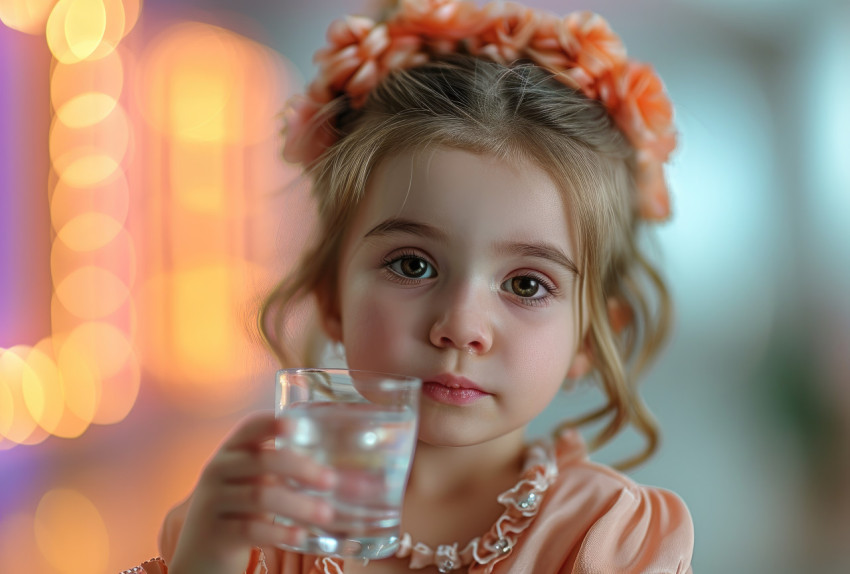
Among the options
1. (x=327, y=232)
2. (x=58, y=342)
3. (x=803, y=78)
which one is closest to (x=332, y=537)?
(x=327, y=232)

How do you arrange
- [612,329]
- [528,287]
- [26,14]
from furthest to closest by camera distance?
1. [26,14]
2. [612,329]
3. [528,287]

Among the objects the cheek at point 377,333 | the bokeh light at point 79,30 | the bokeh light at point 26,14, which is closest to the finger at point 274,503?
the cheek at point 377,333

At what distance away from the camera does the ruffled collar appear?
1.13 metres

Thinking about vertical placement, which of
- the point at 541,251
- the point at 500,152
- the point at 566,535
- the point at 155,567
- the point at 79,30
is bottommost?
the point at 155,567

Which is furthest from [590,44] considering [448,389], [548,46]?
[448,389]

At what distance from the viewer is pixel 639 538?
1.10 meters

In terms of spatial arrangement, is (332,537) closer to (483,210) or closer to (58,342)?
(483,210)

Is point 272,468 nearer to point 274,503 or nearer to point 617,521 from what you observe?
point 274,503

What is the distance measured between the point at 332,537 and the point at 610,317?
2.42 ft

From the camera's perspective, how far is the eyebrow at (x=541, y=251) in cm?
108

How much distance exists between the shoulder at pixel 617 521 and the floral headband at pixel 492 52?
517 millimetres

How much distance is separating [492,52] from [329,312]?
0.46 m

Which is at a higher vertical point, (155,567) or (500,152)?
(500,152)

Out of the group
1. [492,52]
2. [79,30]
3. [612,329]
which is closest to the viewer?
[492,52]
